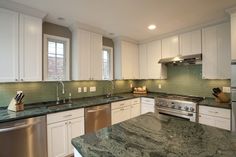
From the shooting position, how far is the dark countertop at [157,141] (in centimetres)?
97

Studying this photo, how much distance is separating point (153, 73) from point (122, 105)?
4.31ft

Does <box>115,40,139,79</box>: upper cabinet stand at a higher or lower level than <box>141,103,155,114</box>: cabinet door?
higher

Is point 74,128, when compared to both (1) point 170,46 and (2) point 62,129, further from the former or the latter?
(1) point 170,46

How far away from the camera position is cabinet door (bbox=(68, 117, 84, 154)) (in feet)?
8.22

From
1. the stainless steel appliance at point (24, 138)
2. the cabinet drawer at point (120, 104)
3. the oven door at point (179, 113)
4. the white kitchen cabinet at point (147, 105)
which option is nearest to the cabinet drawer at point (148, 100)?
the white kitchen cabinet at point (147, 105)

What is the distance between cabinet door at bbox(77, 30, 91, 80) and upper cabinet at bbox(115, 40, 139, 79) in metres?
1.07

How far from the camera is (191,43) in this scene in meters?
3.21

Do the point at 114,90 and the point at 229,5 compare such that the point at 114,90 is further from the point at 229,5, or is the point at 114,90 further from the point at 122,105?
the point at 229,5

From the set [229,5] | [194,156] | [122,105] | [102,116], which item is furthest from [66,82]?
[229,5]

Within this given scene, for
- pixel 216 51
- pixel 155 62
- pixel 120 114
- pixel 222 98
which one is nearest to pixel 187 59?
pixel 216 51

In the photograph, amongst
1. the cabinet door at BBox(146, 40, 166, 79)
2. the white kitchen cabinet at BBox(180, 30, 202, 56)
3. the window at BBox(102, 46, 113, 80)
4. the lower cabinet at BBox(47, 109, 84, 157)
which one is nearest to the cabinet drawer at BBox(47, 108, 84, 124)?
the lower cabinet at BBox(47, 109, 84, 157)

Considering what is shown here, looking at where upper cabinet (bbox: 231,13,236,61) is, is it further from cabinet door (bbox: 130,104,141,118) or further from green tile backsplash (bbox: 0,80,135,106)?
green tile backsplash (bbox: 0,80,135,106)

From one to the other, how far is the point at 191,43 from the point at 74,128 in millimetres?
3019

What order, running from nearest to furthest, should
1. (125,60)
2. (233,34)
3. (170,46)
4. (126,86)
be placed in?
(233,34), (170,46), (125,60), (126,86)
